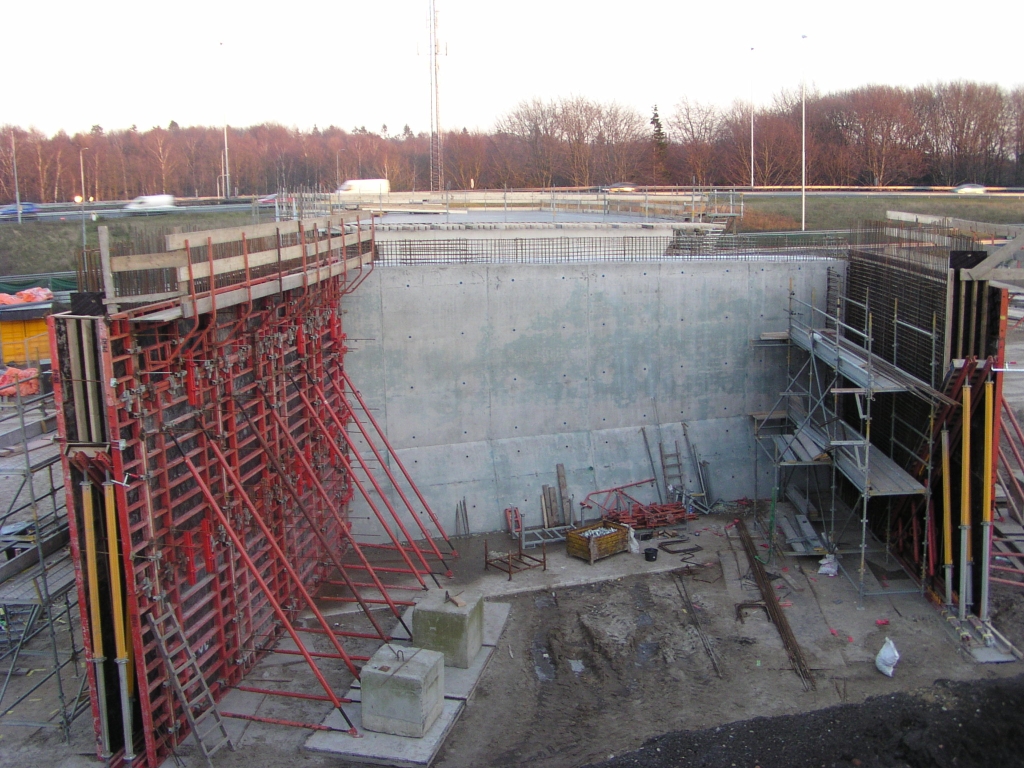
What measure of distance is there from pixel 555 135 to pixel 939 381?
46445mm

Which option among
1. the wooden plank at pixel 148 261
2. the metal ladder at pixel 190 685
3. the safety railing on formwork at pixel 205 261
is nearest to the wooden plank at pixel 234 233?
the safety railing on formwork at pixel 205 261

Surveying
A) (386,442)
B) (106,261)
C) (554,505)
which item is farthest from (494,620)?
(106,261)

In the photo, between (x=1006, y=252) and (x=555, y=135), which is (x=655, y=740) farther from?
(x=555, y=135)

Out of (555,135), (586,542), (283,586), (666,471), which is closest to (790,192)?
(555,135)

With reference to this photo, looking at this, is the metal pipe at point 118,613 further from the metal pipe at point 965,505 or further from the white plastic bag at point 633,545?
the metal pipe at point 965,505

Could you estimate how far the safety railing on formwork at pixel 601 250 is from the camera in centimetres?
1756

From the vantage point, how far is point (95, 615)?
9656 millimetres

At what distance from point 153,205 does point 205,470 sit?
3824cm

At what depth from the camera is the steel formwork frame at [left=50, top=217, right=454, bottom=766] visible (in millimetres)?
9523

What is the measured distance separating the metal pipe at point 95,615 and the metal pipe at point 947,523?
453 inches

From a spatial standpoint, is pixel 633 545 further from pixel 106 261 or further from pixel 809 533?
pixel 106 261

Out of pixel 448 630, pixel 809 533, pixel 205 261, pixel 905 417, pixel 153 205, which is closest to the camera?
pixel 205 261

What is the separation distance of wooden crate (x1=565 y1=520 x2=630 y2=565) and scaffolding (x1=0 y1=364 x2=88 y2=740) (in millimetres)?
7865

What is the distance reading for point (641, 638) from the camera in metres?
13.2
